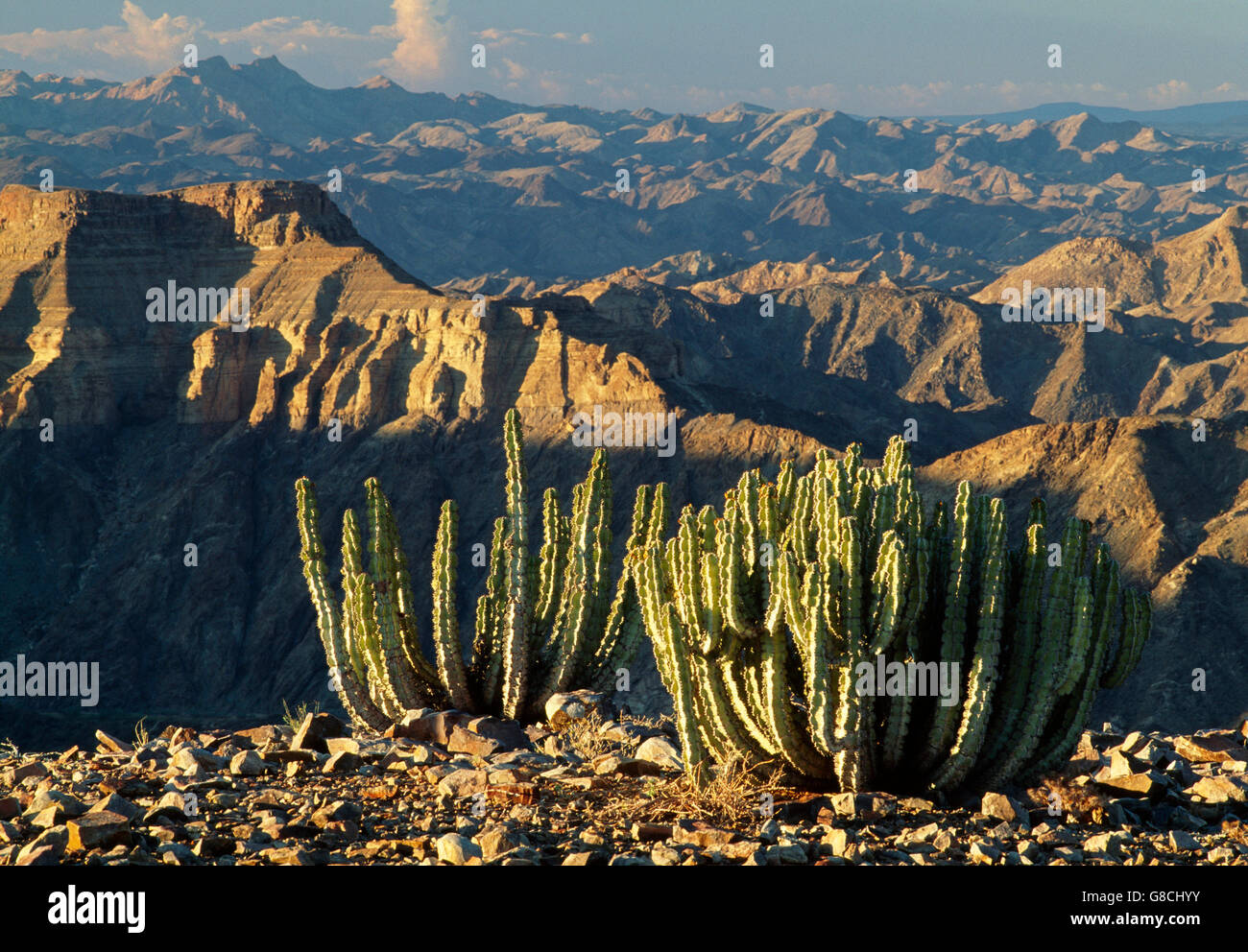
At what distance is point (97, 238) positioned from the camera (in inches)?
3061

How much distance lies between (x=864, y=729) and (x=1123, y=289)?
158 m

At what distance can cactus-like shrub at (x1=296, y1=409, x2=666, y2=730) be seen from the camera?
11.6 meters

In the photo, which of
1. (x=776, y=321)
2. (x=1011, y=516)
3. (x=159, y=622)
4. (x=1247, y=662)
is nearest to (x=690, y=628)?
(x=1247, y=662)

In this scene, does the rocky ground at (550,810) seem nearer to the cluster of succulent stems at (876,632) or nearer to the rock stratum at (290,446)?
the cluster of succulent stems at (876,632)

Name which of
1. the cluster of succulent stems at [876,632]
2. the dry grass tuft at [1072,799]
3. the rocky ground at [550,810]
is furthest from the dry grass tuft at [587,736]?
the dry grass tuft at [1072,799]

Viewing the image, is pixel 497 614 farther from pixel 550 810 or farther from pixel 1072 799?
pixel 1072 799

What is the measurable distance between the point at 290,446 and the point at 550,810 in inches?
2526

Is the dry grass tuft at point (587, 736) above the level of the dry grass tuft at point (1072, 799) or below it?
below

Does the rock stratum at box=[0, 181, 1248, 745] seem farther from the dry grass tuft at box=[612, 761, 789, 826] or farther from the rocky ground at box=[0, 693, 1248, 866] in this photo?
the dry grass tuft at box=[612, 761, 789, 826]

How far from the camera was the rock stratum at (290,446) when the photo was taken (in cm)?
5041

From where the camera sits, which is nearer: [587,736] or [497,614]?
[587,736]

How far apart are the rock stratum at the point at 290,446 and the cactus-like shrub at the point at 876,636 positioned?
32.8m

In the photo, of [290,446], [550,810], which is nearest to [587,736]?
[550,810]

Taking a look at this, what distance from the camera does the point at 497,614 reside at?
1259cm
